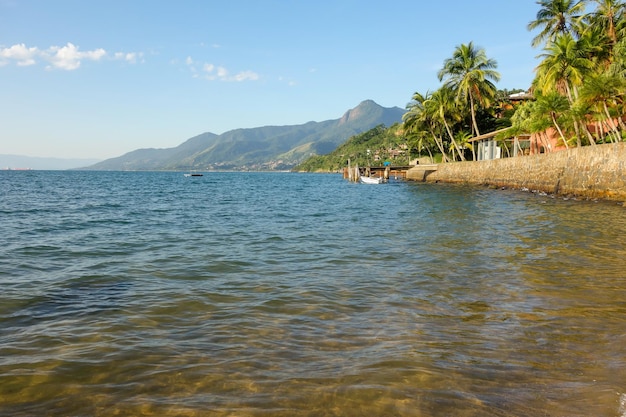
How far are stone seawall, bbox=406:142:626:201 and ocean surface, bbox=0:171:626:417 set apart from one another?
42.2ft

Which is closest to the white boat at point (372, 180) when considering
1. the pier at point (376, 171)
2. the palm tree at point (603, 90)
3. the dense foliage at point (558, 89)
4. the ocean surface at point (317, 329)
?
the pier at point (376, 171)

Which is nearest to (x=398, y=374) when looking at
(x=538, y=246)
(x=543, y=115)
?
(x=538, y=246)

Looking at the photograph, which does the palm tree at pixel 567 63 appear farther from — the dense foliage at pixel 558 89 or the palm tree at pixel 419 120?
the palm tree at pixel 419 120

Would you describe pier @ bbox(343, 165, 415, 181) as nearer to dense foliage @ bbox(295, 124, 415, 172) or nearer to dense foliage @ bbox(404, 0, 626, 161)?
dense foliage @ bbox(404, 0, 626, 161)

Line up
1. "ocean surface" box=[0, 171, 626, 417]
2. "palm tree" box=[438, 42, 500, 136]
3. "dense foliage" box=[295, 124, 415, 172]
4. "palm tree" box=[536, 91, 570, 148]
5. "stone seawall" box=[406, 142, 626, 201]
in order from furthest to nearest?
"dense foliage" box=[295, 124, 415, 172]
"palm tree" box=[438, 42, 500, 136]
"palm tree" box=[536, 91, 570, 148]
"stone seawall" box=[406, 142, 626, 201]
"ocean surface" box=[0, 171, 626, 417]

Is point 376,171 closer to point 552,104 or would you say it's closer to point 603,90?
point 552,104

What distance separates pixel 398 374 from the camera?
12.6 ft

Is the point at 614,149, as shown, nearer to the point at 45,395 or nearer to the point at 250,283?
the point at 250,283

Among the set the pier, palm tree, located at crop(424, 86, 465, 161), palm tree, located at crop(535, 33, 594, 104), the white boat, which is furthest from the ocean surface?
the pier

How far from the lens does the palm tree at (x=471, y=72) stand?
45531 mm

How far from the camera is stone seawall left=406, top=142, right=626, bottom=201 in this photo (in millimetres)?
21259

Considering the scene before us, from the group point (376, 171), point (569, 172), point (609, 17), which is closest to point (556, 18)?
point (609, 17)

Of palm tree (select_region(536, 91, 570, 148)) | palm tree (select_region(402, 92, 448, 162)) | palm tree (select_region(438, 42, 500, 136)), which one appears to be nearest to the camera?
palm tree (select_region(536, 91, 570, 148))

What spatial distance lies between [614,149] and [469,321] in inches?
834
